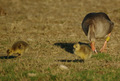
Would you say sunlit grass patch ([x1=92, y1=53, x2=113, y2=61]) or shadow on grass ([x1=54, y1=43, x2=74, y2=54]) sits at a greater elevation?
shadow on grass ([x1=54, y1=43, x2=74, y2=54])

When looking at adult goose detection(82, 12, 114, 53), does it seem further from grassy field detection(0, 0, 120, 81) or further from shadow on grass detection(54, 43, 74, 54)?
shadow on grass detection(54, 43, 74, 54)

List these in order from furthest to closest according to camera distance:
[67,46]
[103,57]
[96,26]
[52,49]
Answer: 1. [67,46]
2. [52,49]
3. [96,26]
4. [103,57]

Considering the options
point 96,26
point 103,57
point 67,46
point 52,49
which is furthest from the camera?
point 67,46

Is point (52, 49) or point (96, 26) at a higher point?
point (96, 26)

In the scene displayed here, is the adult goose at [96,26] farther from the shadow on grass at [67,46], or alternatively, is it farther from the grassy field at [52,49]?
the shadow on grass at [67,46]

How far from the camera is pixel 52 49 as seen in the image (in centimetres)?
859

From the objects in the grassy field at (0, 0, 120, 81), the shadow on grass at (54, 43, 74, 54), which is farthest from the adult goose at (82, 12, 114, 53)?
the shadow on grass at (54, 43, 74, 54)

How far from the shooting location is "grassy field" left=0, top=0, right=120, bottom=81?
5570 millimetres

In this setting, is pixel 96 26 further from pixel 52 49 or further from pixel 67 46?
pixel 52 49

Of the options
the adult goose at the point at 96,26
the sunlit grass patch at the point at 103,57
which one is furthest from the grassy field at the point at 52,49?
the adult goose at the point at 96,26

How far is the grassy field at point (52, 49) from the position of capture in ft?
18.3

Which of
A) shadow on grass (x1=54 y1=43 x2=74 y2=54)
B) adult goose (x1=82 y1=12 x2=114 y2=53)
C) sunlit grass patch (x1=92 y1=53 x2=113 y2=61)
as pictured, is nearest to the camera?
sunlit grass patch (x1=92 y1=53 x2=113 y2=61)

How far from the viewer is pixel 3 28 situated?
11.8m

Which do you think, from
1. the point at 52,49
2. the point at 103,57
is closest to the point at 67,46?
the point at 52,49
